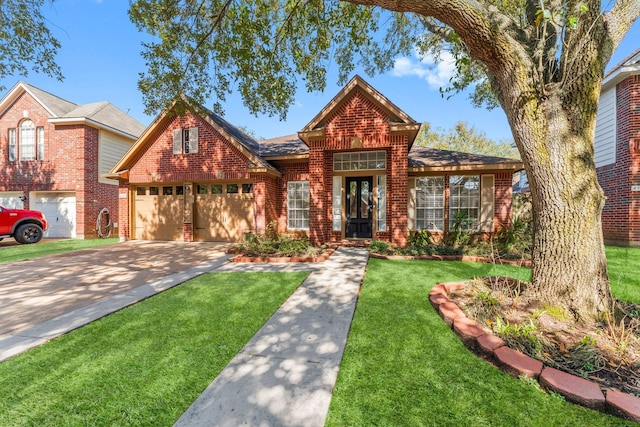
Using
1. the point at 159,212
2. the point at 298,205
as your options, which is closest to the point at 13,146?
the point at 159,212

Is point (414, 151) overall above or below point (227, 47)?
below

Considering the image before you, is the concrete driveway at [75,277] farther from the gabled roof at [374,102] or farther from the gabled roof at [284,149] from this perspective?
the gabled roof at [374,102]

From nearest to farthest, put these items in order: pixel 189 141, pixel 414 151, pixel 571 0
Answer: pixel 571 0 < pixel 189 141 < pixel 414 151

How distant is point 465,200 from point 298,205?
20.9 ft

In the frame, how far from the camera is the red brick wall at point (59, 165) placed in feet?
43.5

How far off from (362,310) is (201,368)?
2177 millimetres

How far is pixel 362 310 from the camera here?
3811mm

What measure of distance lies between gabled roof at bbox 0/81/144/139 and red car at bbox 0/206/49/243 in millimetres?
5125

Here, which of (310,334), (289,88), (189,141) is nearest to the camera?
(310,334)

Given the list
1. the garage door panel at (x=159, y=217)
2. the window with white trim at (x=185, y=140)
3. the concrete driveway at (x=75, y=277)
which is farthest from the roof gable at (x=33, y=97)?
the concrete driveway at (x=75, y=277)

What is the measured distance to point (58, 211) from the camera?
13.8 metres

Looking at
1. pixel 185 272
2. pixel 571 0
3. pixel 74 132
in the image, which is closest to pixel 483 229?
pixel 571 0

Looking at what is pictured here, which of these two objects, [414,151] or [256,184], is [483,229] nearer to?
[414,151]

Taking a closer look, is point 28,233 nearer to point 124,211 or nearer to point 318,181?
point 124,211
